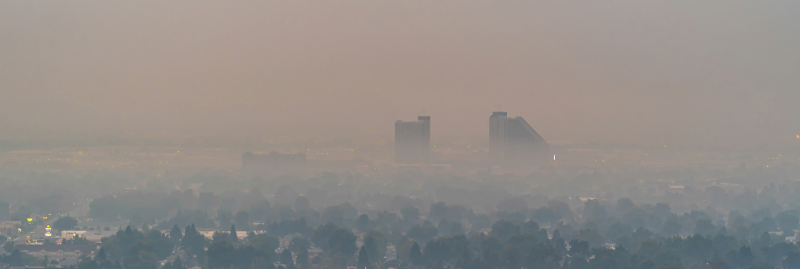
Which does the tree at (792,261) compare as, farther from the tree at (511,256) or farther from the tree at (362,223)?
the tree at (362,223)

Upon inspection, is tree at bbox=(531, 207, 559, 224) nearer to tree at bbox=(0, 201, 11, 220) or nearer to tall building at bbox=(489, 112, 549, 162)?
tree at bbox=(0, 201, 11, 220)

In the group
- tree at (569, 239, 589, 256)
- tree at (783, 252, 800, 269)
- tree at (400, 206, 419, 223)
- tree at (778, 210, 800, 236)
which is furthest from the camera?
tree at (400, 206, 419, 223)

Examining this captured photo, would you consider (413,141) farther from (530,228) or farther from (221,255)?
(221,255)

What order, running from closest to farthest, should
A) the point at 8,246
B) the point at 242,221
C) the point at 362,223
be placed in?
the point at 8,246
the point at 362,223
the point at 242,221

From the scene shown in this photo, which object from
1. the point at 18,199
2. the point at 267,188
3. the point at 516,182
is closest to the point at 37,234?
the point at 18,199

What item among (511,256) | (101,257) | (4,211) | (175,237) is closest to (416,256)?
(511,256)

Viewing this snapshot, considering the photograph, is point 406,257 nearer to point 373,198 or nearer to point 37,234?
point 37,234

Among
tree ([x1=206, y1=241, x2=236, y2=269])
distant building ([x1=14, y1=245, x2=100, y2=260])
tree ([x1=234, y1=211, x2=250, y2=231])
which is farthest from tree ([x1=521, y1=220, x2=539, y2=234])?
distant building ([x1=14, y1=245, x2=100, y2=260])
